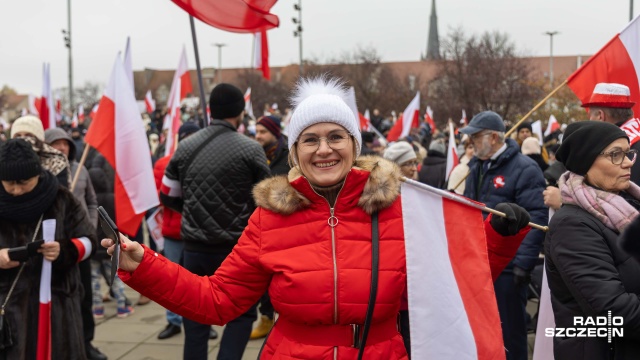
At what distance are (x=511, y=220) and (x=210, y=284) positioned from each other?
1220 millimetres

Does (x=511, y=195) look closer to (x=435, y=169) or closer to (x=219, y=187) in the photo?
(x=219, y=187)

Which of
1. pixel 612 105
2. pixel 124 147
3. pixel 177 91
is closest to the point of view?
pixel 612 105

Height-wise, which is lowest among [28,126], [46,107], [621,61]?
[28,126]

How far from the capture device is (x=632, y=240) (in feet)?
5.40

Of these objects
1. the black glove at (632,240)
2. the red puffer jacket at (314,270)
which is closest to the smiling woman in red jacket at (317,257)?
the red puffer jacket at (314,270)

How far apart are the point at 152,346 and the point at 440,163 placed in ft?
14.4

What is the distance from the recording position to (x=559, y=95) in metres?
27.8

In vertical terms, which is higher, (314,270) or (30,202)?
(30,202)

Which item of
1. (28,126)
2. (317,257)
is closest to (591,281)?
(317,257)

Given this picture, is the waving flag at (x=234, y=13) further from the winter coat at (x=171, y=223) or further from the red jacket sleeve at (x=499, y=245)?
the red jacket sleeve at (x=499, y=245)

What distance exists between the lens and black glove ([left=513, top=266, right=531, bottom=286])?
472cm

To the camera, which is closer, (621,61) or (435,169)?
(621,61)

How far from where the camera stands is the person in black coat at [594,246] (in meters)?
2.63

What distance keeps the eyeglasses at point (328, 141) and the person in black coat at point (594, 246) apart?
3.29 ft
